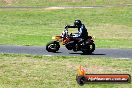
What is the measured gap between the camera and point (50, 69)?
60.3 ft

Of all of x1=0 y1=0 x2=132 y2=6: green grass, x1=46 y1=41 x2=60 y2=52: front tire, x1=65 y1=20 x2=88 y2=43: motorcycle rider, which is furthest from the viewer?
x1=0 y1=0 x2=132 y2=6: green grass

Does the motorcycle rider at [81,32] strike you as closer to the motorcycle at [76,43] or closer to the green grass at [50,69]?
the motorcycle at [76,43]

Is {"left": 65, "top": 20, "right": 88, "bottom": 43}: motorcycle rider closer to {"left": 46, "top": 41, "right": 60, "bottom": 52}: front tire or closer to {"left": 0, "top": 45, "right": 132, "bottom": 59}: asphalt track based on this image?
{"left": 0, "top": 45, "right": 132, "bottom": 59}: asphalt track

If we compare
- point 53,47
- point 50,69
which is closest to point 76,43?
point 53,47

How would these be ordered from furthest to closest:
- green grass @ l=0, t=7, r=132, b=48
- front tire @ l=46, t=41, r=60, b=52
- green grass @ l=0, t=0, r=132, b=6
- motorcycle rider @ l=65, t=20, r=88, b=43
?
green grass @ l=0, t=0, r=132, b=6 → green grass @ l=0, t=7, r=132, b=48 → front tire @ l=46, t=41, r=60, b=52 → motorcycle rider @ l=65, t=20, r=88, b=43

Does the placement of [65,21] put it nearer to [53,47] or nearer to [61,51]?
[61,51]

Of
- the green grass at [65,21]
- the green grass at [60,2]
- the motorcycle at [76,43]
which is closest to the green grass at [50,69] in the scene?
the motorcycle at [76,43]

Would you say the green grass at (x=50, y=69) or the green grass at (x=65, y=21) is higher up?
the green grass at (x=50, y=69)

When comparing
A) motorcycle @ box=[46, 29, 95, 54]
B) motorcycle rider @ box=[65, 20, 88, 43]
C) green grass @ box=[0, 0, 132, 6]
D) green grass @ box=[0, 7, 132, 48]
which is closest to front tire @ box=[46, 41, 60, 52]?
motorcycle @ box=[46, 29, 95, 54]

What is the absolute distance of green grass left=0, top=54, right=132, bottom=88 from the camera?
15.4 m

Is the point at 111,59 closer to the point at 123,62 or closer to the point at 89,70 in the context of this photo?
the point at 123,62

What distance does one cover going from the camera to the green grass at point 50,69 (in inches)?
606

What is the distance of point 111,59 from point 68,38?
348cm

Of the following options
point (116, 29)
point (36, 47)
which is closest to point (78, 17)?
point (116, 29)
